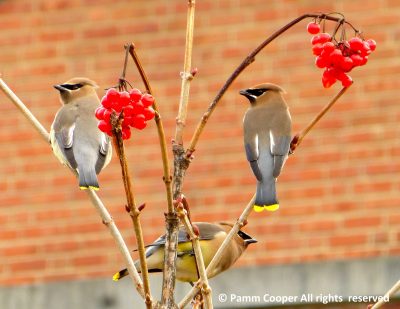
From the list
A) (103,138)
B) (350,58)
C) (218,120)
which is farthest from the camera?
(218,120)

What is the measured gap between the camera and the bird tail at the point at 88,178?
3.05 meters

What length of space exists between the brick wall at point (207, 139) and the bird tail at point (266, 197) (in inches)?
117

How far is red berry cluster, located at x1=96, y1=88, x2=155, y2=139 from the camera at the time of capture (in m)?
2.13

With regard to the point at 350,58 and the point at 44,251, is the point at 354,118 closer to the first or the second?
the point at 44,251

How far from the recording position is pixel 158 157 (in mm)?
6148

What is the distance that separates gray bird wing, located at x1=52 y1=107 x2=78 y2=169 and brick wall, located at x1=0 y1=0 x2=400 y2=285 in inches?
91.3

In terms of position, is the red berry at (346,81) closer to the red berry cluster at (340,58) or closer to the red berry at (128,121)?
the red berry cluster at (340,58)

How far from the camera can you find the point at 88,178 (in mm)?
3113

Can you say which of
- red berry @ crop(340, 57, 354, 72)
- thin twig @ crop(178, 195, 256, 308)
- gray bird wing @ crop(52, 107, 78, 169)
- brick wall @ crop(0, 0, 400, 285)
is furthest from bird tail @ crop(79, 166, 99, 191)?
brick wall @ crop(0, 0, 400, 285)

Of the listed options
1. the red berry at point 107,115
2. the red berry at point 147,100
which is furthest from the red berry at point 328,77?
the red berry at point 107,115

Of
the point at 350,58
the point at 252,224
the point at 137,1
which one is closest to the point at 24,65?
the point at 137,1

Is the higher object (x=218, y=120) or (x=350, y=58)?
(x=218, y=120)

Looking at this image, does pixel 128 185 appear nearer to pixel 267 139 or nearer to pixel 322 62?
pixel 322 62

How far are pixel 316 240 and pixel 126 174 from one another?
397 cm
